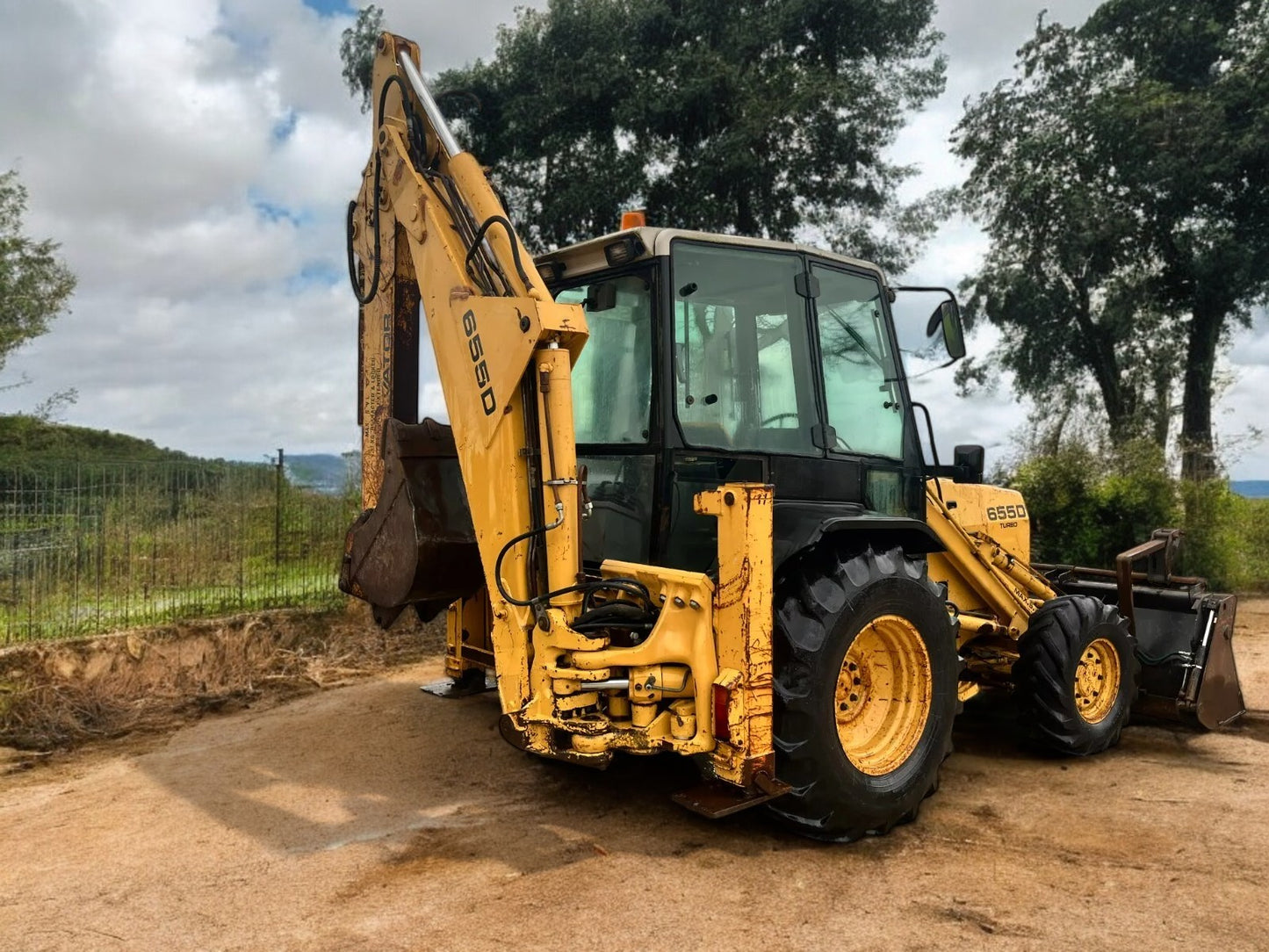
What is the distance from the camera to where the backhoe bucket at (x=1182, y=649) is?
528 centimetres

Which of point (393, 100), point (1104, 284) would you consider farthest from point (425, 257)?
point (1104, 284)

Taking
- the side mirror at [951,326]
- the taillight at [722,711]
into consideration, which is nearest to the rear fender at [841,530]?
the taillight at [722,711]

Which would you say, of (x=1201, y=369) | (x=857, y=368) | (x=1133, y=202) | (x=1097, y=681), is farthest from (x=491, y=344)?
(x=1201, y=369)

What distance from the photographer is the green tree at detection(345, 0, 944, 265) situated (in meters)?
12.0

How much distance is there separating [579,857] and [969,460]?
324 cm

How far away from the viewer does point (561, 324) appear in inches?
136

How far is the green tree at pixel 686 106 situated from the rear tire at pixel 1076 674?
8.24 m

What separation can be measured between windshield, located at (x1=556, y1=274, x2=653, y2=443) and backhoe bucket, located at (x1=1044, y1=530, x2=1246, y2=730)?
3.44 metres

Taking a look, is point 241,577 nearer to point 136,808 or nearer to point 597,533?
point 136,808

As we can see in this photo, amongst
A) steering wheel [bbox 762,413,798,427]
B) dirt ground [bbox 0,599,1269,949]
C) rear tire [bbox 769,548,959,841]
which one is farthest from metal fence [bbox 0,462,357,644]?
rear tire [bbox 769,548,959,841]

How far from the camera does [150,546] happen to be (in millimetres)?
7688

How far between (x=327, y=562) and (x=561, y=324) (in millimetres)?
6324

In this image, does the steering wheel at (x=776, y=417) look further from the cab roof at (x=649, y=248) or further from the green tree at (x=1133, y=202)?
the green tree at (x=1133, y=202)

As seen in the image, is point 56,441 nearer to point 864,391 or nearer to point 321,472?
point 321,472
